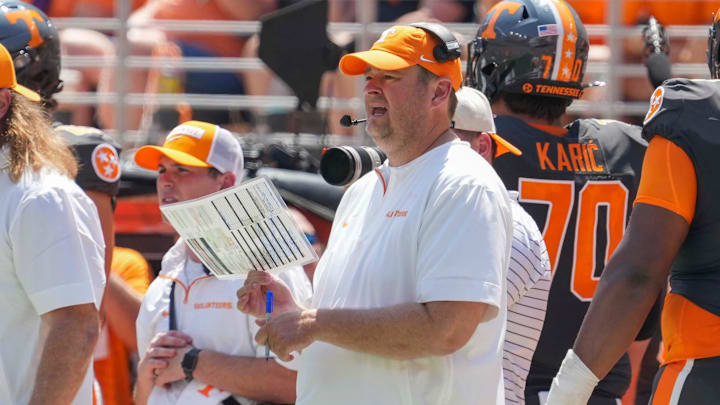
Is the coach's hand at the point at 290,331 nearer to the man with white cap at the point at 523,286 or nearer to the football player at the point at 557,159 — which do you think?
the man with white cap at the point at 523,286

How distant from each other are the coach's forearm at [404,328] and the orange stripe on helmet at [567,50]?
1.64 m

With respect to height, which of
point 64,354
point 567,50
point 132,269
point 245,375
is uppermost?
point 567,50

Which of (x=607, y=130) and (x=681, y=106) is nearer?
(x=681, y=106)

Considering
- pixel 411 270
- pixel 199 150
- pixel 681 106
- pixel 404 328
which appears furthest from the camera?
pixel 199 150

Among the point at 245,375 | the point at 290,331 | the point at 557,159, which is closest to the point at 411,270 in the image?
the point at 290,331

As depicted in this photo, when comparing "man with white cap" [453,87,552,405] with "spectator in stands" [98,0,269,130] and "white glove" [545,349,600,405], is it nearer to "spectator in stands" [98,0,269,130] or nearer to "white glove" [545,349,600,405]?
"white glove" [545,349,600,405]

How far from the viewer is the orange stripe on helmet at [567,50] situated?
4.12 m

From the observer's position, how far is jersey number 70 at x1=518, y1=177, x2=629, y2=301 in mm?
3869

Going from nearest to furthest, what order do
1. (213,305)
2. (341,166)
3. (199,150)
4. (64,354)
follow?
(341,166) → (64,354) → (213,305) → (199,150)

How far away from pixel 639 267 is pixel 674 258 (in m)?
0.13

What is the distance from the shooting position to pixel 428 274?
268 centimetres

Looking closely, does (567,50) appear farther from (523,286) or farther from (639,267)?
(639,267)

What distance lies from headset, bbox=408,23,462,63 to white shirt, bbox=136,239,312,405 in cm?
132

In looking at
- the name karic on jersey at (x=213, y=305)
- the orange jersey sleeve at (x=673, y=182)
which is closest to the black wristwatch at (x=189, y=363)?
the name karic on jersey at (x=213, y=305)
